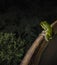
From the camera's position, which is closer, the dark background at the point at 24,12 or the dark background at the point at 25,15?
the dark background at the point at 25,15

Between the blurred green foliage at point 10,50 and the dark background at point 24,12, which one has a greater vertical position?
the blurred green foliage at point 10,50

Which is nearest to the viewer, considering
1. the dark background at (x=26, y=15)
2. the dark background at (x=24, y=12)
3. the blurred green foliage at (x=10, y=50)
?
the blurred green foliage at (x=10, y=50)

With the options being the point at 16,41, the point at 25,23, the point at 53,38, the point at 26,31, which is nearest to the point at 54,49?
the point at 53,38

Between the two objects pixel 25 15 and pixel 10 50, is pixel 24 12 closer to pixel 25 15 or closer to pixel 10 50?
pixel 25 15

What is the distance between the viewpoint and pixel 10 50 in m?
2.22

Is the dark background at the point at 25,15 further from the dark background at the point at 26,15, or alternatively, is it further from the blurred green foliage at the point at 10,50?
the blurred green foliage at the point at 10,50

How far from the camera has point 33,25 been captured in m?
3.04

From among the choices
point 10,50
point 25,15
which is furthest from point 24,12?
point 10,50

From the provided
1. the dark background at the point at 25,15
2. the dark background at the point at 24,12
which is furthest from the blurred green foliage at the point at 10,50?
the dark background at the point at 24,12

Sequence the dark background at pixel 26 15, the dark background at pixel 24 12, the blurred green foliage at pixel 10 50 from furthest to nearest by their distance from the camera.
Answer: the dark background at pixel 24 12 → the dark background at pixel 26 15 → the blurred green foliage at pixel 10 50

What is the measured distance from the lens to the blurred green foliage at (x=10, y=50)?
2156 mm

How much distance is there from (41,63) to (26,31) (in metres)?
1.40

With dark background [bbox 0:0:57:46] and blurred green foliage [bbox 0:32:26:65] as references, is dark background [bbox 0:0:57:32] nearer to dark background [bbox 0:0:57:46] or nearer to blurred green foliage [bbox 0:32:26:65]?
dark background [bbox 0:0:57:46]

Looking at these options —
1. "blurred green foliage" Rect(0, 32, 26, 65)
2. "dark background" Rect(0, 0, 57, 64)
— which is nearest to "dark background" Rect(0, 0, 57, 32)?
"dark background" Rect(0, 0, 57, 64)
